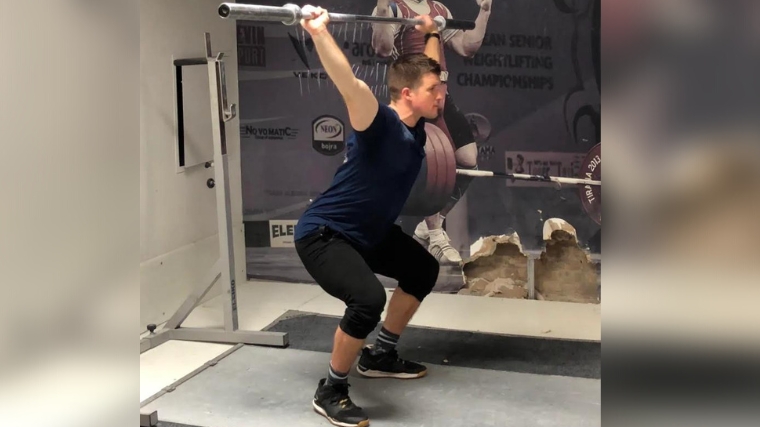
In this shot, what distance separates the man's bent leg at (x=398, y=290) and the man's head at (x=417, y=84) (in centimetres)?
60

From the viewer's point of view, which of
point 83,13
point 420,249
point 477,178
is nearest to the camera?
point 83,13

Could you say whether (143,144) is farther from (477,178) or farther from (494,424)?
(494,424)

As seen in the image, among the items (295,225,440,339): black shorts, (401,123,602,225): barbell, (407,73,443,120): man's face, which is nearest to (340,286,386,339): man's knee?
(295,225,440,339): black shorts

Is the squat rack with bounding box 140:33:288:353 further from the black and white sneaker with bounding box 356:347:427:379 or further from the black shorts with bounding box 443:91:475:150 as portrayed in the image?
the black shorts with bounding box 443:91:475:150

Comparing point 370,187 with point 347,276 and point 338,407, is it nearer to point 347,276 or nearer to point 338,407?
point 347,276

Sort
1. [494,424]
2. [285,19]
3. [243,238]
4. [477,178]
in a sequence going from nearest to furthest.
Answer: [285,19]
[494,424]
[477,178]
[243,238]

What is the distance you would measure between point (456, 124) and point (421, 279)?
1484 mm

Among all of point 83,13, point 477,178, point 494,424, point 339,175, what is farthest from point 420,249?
point 83,13

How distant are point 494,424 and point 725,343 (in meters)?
2.24

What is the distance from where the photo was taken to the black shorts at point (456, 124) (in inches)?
179

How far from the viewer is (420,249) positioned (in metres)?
3.39

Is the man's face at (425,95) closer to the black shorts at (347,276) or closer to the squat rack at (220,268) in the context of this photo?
the black shorts at (347,276)

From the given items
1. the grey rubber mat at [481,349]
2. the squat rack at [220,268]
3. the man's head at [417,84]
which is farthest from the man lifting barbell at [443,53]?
the man's head at [417,84]

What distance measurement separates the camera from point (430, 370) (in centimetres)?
346
